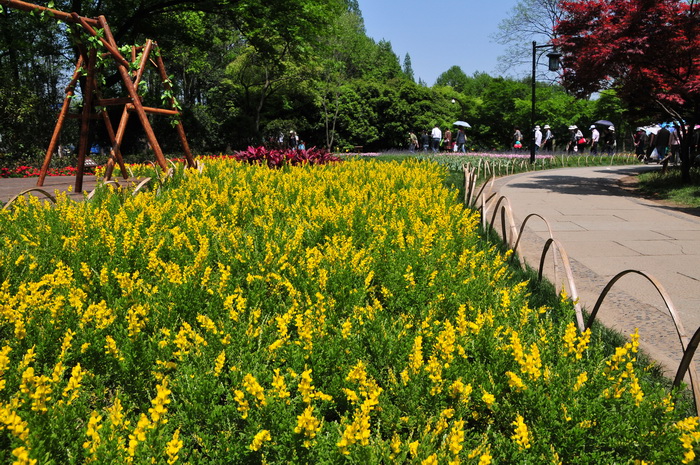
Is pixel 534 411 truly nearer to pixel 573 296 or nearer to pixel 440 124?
pixel 573 296

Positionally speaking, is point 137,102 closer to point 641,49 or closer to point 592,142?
point 641,49

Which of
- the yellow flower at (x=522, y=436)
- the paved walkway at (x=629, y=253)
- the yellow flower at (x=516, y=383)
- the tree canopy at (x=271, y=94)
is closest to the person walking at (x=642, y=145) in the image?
the tree canopy at (x=271, y=94)

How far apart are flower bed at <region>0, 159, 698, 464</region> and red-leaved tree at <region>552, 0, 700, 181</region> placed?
30.7 ft

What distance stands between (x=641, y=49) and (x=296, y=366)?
11263 millimetres

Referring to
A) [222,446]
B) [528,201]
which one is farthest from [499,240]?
[528,201]

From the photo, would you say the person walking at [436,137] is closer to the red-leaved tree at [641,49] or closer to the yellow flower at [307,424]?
the red-leaved tree at [641,49]

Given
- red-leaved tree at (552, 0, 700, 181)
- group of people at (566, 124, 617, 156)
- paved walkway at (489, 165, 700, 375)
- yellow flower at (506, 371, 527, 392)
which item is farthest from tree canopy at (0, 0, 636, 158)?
yellow flower at (506, 371, 527, 392)

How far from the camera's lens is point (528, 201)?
10.0 metres

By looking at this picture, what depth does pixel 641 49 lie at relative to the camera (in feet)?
33.7

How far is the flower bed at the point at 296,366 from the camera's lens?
1.51 metres

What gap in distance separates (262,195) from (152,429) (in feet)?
13.1

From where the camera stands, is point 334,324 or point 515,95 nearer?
point 334,324

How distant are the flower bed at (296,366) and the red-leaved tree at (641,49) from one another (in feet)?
30.7

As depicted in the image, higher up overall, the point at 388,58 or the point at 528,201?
the point at 388,58
